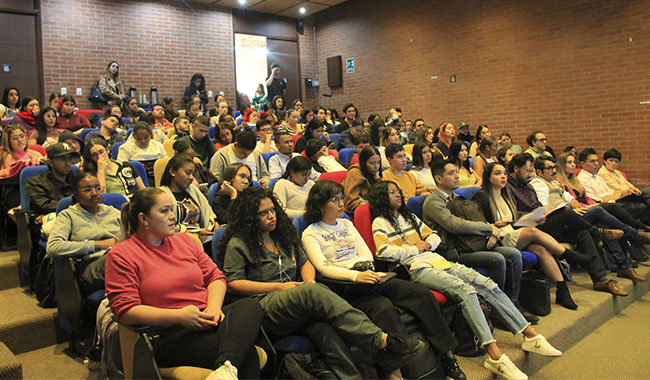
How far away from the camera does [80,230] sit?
8.60 ft

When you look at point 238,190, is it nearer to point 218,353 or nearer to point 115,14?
point 218,353

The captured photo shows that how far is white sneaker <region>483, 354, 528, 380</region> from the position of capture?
241 cm

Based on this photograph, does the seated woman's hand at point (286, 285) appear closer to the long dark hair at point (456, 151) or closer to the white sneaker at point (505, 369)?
the white sneaker at point (505, 369)

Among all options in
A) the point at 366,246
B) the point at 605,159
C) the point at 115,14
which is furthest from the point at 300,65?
the point at 366,246

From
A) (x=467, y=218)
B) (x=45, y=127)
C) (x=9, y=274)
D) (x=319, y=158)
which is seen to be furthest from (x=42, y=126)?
(x=467, y=218)

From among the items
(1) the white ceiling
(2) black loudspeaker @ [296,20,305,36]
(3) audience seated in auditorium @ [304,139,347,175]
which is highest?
(1) the white ceiling

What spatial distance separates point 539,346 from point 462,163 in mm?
2506

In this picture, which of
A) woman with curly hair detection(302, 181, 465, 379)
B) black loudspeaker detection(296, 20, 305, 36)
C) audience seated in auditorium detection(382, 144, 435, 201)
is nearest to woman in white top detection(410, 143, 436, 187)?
audience seated in auditorium detection(382, 144, 435, 201)

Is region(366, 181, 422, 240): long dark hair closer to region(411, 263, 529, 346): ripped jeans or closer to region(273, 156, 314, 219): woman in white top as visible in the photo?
region(411, 263, 529, 346): ripped jeans

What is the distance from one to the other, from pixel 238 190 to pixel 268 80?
7509 millimetres

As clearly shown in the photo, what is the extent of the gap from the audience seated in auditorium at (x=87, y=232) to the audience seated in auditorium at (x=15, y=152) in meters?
1.38

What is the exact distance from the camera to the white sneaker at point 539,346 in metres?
2.63

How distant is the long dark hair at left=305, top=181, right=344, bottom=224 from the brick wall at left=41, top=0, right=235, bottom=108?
22.6 ft

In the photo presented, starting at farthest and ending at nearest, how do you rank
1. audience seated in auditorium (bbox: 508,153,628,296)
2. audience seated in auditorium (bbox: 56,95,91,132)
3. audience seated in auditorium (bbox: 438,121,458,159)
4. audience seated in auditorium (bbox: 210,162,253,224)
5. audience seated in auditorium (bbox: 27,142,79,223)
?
1. audience seated in auditorium (bbox: 438,121,458,159)
2. audience seated in auditorium (bbox: 56,95,91,132)
3. audience seated in auditorium (bbox: 508,153,628,296)
4. audience seated in auditorium (bbox: 210,162,253,224)
5. audience seated in auditorium (bbox: 27,142,79,223)
